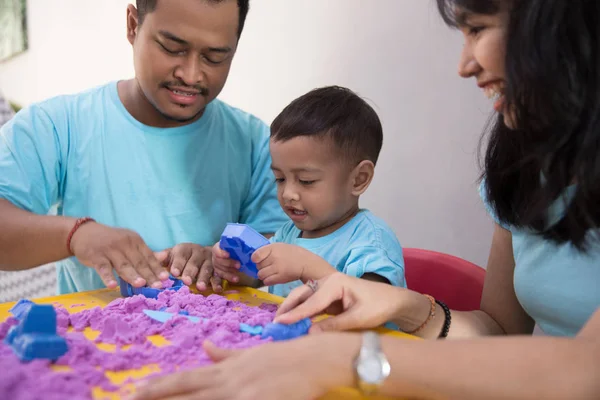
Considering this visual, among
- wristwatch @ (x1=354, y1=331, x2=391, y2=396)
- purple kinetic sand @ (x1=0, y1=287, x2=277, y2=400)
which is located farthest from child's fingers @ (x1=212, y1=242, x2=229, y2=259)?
wristwatch @ (x1=354, y1=331, x2=391, y2=396)

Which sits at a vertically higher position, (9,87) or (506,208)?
(506,208)

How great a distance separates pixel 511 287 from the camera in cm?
100

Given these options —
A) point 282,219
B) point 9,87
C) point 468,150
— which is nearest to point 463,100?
point 468,150

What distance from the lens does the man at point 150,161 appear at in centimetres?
101

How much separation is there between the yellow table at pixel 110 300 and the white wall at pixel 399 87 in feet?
2.48

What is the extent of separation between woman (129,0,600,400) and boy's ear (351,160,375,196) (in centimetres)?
29

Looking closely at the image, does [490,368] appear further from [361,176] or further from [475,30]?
[361,176]

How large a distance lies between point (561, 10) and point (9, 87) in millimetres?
4316

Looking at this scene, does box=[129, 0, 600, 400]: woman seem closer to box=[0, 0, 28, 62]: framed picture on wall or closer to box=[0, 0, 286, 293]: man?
box=[0, 0, 286, 293]: man

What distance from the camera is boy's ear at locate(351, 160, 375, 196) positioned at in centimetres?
118

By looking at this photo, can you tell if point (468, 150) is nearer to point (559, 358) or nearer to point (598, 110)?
point (598, 110)

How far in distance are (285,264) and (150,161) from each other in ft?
1.57

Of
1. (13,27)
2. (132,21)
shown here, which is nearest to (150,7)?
(132,21)

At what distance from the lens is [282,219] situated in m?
1.34
